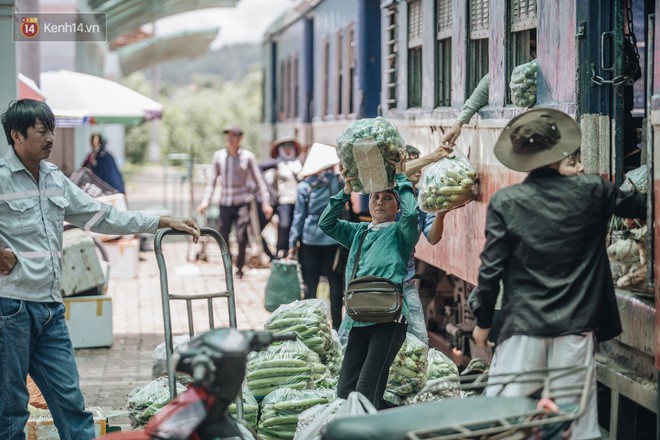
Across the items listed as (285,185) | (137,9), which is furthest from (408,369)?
(137,9)

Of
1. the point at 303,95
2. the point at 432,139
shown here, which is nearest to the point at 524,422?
the point at 432,139

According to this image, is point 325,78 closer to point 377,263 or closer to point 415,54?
point 415,54

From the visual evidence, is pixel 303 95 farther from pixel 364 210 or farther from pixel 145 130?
pixel 145 130

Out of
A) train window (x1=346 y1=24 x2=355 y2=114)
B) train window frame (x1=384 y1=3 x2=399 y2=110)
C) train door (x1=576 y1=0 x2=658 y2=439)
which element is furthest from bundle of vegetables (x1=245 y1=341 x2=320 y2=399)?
train window (x1=346 y1=24 x2=355 y2=114)

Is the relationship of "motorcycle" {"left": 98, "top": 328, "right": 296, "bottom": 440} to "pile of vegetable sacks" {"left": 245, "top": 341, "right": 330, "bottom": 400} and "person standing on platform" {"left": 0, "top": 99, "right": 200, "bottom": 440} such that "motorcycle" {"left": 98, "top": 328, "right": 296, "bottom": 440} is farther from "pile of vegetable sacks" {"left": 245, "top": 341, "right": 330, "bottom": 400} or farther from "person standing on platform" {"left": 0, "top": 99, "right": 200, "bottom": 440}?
"pile of vegetable sacks" {"left": 245, "top": 341, "right": 330, "bottom": 400}

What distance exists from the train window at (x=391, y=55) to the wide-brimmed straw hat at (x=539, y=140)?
6.41 meters

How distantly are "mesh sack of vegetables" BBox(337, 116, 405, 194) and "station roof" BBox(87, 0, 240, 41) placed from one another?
14.2m

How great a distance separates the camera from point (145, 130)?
56562 millimetres

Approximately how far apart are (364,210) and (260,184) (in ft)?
10.4

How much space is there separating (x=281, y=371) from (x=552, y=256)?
290cm

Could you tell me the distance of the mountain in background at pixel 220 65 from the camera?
182375mm

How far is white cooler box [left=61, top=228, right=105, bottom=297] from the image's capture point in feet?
35.5

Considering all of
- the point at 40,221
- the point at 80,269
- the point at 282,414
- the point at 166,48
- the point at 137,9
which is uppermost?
the point at 166,48

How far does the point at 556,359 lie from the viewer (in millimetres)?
5258
